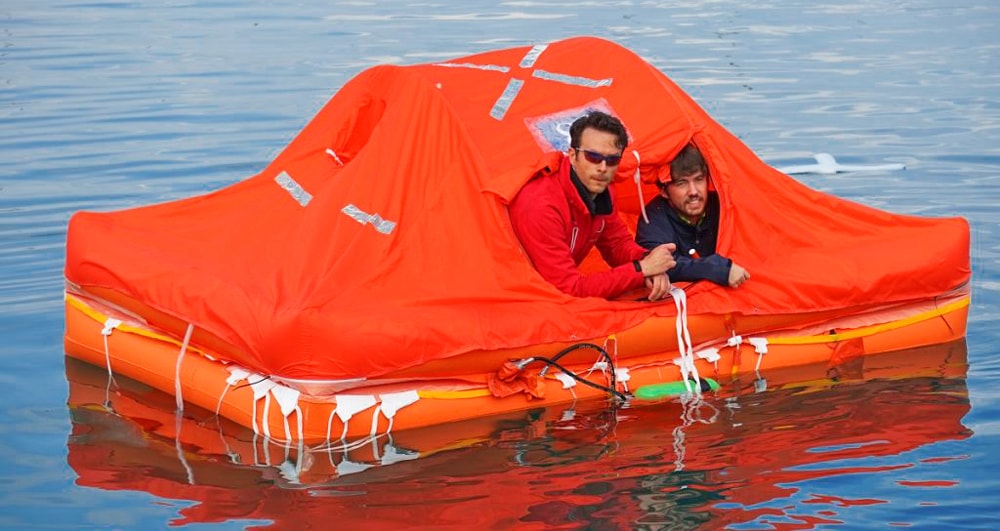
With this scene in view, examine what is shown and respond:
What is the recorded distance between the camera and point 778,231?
6766mm

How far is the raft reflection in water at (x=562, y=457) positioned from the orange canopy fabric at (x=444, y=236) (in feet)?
1.22

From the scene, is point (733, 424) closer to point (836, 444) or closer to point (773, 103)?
point (836, 444)

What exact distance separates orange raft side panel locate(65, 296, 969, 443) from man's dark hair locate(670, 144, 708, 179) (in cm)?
83

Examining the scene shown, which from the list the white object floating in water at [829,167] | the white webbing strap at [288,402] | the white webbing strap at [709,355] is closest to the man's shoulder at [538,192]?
the white webbing strap at [709,355]

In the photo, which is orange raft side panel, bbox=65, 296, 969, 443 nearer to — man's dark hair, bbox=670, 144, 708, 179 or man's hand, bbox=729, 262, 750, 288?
man's hand, bbox=729, 262, 750, 288

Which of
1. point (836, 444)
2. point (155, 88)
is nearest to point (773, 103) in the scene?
point (155, 88)

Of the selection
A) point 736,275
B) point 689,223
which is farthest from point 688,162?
point 736,275

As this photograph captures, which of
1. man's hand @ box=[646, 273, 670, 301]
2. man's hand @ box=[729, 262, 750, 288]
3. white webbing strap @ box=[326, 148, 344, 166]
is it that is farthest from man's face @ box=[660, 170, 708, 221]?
white webbing strap @ box=[326, 148, 344, 166]

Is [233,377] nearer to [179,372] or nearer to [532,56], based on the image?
[179,372]

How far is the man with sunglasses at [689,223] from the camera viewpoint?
21.0 feet

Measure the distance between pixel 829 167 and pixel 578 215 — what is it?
5.45 meters

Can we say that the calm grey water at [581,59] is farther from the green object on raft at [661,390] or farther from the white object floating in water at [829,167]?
the white object floating in water at [829,167]

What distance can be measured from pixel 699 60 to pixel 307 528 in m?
12.7

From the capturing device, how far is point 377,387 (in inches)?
229
